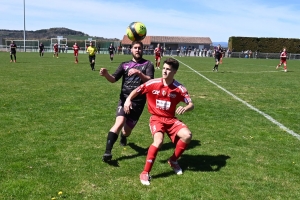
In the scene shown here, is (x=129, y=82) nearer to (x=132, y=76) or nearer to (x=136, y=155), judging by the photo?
(x=132, y=76)

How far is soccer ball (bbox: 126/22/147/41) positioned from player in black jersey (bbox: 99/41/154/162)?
1.33 feet

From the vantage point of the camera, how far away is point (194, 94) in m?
12.7

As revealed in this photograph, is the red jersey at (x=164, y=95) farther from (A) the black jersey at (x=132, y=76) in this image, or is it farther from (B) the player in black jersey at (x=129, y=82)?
(A) the black jersey at (x=132, y=76)

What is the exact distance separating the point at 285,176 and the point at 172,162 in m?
1.74

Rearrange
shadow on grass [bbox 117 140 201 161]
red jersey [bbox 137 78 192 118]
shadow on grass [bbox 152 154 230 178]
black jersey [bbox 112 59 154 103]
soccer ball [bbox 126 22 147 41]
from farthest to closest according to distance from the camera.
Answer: soccer ball [bbox 126 22 147 41] → shadow on grass [bbox 117 140 201 161] → black jersey [bbox 112 59 154 103] → shadow on grass [bbox 152 154 230 178] → red jersey [bbox 137 78 192 118]

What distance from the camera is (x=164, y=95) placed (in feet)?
16.9

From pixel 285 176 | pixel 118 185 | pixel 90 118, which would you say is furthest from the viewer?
pixel 90 118

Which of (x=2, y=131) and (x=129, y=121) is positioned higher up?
(x=129, y=121)

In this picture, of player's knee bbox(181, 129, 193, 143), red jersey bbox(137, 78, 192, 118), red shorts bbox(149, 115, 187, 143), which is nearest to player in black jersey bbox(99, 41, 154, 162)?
red jersey bbox(137, 78, 192, 118)

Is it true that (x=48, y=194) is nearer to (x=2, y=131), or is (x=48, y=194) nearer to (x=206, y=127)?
(x=2, y=131)

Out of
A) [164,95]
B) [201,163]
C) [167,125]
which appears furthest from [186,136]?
[201,163]

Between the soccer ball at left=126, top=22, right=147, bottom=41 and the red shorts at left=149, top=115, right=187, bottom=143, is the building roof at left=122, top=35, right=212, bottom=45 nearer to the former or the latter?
the soccer ball at left=126, top=22, right=147, bottom=41

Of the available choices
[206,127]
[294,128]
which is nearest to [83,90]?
[206,127]

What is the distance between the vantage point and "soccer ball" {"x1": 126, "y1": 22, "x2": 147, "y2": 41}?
19.9ft
